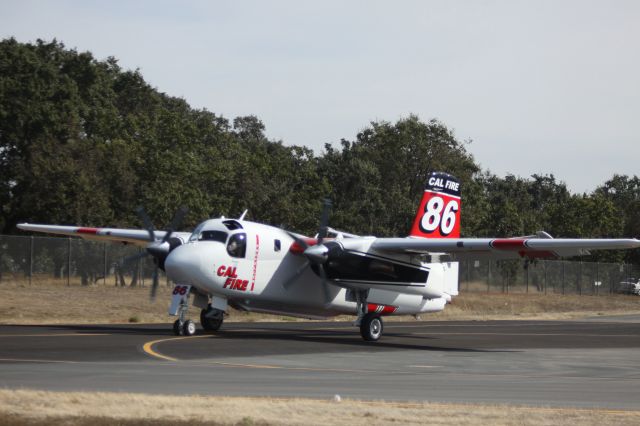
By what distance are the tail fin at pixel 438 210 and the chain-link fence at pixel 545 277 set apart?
106 feet

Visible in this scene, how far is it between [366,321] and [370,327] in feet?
0.76

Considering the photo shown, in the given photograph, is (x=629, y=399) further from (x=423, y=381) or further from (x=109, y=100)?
(x=109, y=100)

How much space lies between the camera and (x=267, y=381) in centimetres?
1939

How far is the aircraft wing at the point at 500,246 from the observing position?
29.8m

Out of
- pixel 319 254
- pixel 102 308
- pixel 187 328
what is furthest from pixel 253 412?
pixel 102 308

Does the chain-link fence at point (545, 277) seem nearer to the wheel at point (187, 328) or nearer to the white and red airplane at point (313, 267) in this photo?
the white and red airplane at point (313, 267)

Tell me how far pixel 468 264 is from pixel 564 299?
7.19m

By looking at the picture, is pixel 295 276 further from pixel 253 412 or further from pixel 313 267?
pixel 253 412

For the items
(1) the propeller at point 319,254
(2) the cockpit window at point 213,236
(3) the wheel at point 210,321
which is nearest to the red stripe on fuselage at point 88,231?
(3) the wheel at point 210,321

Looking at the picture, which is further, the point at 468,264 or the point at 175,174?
the point at 468,264

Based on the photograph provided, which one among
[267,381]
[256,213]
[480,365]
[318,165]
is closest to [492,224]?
[318,165]

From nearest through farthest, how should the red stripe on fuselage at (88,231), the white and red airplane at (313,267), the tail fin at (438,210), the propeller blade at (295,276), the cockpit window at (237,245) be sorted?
the white and red airplane at (313,267) < the cockpit window at (237,245) < the propeller blade at (295,276) < the tail fin at (438,210) < the red stripe on fuselage at (88,231)

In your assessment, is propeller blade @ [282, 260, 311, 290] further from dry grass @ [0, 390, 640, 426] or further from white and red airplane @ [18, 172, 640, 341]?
dry grass @ [0, 390, 640, 426]

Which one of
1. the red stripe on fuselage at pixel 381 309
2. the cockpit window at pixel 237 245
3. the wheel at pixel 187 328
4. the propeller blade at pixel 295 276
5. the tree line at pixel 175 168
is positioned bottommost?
the wheel at pixel 187 328
